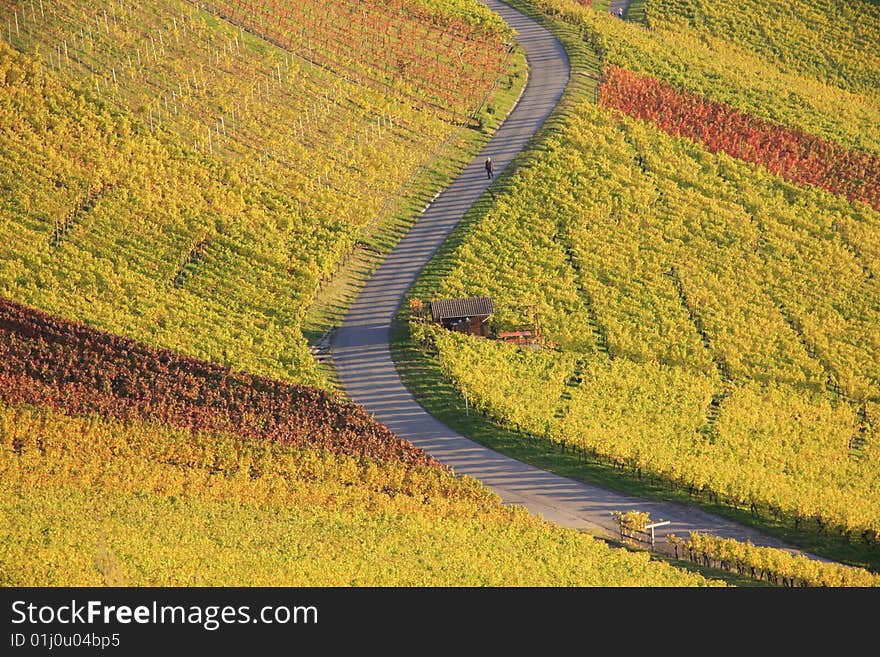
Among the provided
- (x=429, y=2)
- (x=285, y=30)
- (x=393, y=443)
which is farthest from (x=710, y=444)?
(x=429, y=2)

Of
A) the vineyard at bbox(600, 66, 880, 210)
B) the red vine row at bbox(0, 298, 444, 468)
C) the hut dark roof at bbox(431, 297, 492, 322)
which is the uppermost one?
the vineyard at bbox(600, 66, 880, 210)

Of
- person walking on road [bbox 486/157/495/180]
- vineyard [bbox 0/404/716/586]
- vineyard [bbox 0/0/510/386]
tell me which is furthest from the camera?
person walking on road [bbox 486/157/495/180]

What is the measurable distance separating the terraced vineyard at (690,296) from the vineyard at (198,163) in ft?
19.8

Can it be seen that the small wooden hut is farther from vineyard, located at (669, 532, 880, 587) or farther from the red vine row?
vineyard, located at (669, 532, 880, 587)

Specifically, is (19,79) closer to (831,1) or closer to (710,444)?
(710,444)

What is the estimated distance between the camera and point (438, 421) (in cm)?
5638

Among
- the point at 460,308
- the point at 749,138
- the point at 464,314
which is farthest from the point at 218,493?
the point at 749,138

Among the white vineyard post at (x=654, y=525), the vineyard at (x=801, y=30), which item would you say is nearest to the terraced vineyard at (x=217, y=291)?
the white vineyard post at (x=654, y=525)

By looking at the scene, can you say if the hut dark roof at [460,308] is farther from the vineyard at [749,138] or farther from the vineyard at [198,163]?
the vineyard at [749,138]

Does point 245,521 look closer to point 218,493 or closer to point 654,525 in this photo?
point 218,493

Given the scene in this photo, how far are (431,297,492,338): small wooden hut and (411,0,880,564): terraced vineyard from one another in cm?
76

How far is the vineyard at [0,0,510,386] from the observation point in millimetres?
60125

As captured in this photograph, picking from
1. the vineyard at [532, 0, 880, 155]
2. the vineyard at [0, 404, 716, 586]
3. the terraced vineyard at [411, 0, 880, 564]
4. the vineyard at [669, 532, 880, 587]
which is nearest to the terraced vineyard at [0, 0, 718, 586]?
the vineyard at [0, 404, 716, 586]

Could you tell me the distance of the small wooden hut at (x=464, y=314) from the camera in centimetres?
6128
